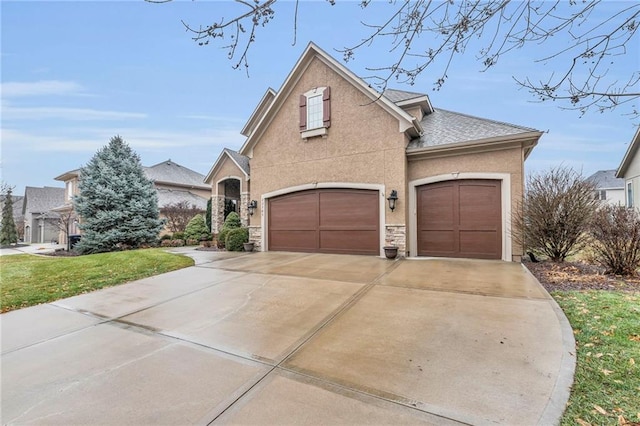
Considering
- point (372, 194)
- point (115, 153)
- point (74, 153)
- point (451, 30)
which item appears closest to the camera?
point (451, 30)

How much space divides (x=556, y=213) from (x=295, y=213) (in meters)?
8.49

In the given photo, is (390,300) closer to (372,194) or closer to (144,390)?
(144,390)

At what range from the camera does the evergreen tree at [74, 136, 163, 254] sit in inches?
581

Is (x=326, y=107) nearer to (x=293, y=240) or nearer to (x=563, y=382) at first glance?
(x=293, y=240)

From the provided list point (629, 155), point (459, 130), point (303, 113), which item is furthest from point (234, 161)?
point (629, 155)

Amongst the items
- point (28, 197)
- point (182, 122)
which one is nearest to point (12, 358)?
point (182, 122)

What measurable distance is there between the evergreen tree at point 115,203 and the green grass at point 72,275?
532 cm

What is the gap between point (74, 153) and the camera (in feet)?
74.6

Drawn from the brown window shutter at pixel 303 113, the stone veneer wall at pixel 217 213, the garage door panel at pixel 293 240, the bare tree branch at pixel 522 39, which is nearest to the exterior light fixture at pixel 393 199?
the garage door panel at pixel 293 240

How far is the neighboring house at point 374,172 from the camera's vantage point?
892cm

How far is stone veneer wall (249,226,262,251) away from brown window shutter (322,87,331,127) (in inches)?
211

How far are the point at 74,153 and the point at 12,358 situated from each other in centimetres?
2600

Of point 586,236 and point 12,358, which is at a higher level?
point 586,236

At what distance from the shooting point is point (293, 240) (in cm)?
1183
